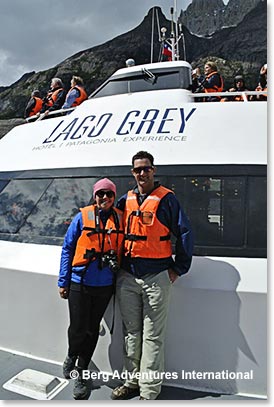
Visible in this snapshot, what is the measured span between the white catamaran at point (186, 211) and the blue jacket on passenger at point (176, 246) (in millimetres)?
210

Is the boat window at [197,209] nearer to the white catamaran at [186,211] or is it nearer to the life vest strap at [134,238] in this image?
the white catamaran at [186,211]

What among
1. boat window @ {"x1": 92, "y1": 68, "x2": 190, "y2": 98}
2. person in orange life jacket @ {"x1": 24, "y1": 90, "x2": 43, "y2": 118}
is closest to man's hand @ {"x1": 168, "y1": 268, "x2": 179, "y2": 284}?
boat window @ {"x1": 92, "y1": 68, "x2": 190, "y2": 98}

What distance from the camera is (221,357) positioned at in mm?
2449

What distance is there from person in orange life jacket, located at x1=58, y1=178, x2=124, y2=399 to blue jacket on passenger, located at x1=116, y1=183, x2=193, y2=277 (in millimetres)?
177

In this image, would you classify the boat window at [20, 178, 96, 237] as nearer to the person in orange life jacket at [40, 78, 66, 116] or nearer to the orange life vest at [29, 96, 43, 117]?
the person in orange life jacket at [40, 78, 66, 116]

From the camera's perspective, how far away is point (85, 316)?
7.98 feet

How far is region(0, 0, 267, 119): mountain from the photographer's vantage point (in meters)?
49.9

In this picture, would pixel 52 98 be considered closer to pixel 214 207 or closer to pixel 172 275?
pixel 214 207

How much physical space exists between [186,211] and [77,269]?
890mm

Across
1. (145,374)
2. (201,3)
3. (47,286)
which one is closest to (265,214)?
(145,374)

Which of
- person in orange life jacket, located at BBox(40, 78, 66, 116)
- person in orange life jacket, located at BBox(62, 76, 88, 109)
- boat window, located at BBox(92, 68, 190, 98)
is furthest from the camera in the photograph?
person in orange life jacket, located at BBox(40, 78, 66, 116)

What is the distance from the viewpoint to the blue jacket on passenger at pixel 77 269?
239 cm

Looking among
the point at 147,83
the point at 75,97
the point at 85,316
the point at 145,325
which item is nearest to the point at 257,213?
the point at 145,325

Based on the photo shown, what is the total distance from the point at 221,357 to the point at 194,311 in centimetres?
36
